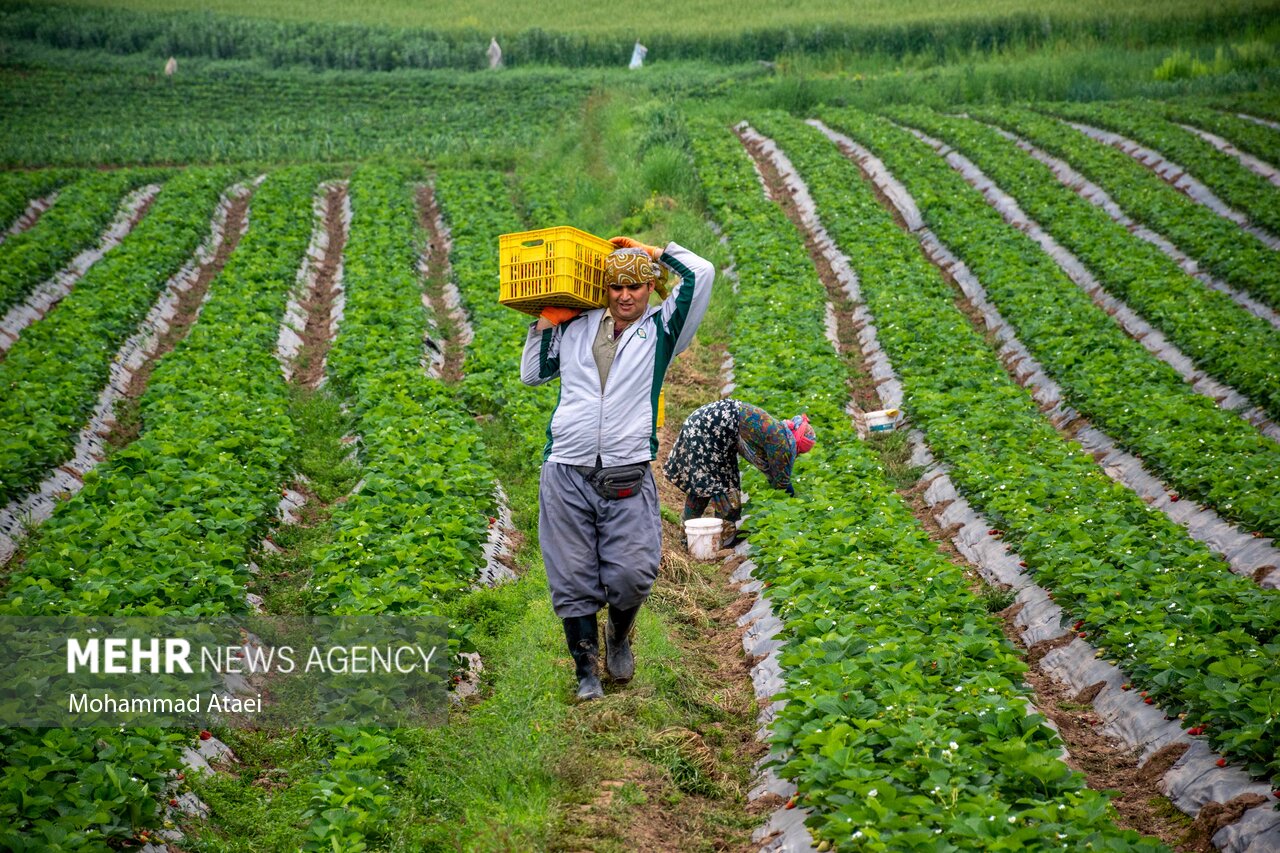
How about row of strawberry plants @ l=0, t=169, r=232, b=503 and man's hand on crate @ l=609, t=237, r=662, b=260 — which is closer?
man's hand on crate @ l=609, t=237, r=662, b=260

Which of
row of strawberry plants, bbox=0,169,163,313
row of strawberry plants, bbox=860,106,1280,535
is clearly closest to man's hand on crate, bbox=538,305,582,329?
row of strawberry plants, bbox=860,106,1280,535

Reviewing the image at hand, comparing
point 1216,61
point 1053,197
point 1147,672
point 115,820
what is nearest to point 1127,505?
point 1147,672

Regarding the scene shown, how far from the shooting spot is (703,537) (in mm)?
8547

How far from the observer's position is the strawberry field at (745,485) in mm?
4906

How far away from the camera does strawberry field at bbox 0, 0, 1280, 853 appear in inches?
193

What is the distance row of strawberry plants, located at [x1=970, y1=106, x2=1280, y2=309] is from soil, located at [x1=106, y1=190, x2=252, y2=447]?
14040 mm

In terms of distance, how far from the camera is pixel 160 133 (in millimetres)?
28516

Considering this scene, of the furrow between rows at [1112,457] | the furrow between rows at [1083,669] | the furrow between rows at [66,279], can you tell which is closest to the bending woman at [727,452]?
the furrow between rows at [1083,669]

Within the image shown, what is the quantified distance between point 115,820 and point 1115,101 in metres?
30.8

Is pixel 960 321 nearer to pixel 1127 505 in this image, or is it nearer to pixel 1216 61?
pixel 1127 505

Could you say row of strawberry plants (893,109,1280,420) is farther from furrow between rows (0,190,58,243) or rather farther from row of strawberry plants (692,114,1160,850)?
furrow between rows (0,190,58,243)

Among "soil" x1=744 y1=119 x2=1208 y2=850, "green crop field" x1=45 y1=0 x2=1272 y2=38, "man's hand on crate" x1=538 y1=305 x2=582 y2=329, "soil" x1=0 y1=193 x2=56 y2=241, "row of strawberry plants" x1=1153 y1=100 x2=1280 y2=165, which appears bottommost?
"soil" x1=744 y1=119 x2=1208 y2=850

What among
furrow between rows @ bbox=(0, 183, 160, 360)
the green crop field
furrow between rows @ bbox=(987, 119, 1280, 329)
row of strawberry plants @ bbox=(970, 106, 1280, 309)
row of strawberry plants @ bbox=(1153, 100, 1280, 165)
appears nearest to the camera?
furrow between rows @ bbox=(0, 183, 160, 360)

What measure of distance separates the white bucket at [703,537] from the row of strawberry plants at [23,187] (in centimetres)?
1612
